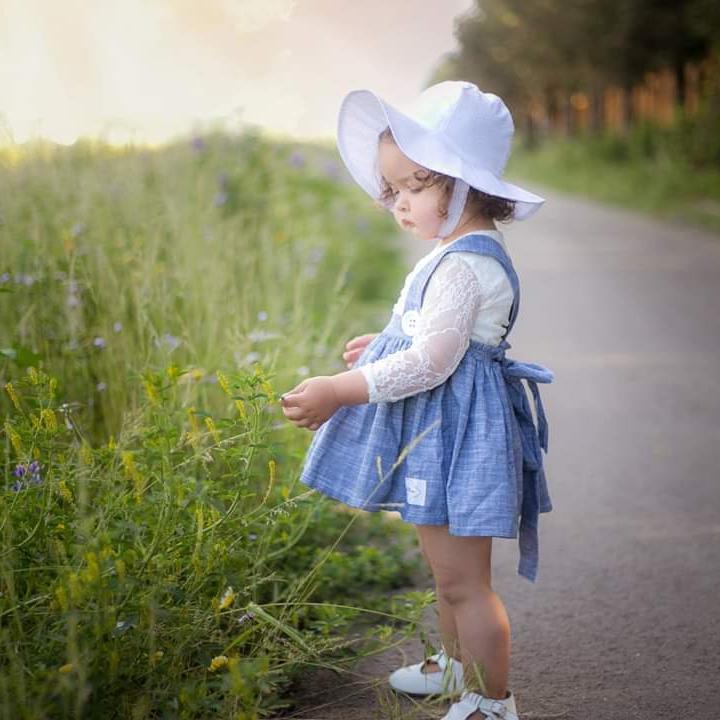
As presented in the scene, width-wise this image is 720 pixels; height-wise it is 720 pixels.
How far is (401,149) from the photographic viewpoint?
7.94 ft

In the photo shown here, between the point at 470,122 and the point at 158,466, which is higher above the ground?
the point at 470,122

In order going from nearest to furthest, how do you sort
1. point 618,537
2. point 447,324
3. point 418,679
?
point 447,324 < point 418,679 < point 618,537

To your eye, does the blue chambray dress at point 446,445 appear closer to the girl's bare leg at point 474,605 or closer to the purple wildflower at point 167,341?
the girl's bare leg at point 474,605

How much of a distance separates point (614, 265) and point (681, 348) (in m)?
4.42

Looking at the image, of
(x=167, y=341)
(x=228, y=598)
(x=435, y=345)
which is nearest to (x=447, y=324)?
(x=435, y=345)

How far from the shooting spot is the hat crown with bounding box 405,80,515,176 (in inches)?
97.2

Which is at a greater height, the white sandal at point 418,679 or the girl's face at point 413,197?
the girl's face at point 413,197

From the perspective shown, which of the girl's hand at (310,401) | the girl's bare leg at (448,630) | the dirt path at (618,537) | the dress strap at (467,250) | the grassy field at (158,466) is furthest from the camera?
the dirt path at (618,537)

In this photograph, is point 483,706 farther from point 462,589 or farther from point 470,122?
point 470,122

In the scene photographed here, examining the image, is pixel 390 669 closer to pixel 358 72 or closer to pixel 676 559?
pixel 676 559

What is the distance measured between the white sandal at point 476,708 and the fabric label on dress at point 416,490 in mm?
430

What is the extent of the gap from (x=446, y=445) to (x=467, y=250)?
17.1 inches

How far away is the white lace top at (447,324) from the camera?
7.70ft

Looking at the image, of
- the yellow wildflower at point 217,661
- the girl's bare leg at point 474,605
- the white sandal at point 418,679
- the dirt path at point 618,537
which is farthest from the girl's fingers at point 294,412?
the white sandal at point 418,679
